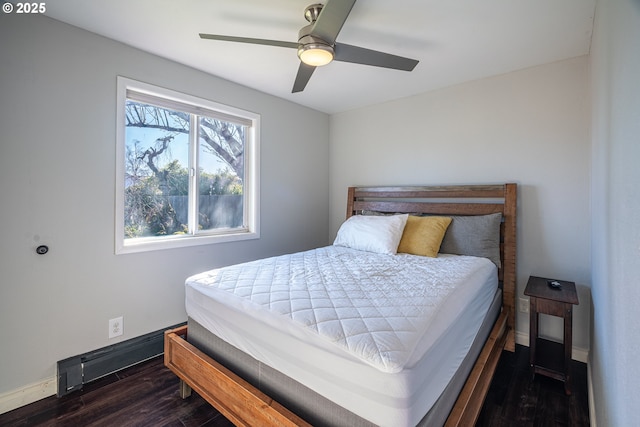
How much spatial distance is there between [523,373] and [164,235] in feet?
10.1

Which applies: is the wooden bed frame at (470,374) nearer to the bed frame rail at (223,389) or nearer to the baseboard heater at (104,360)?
the bed frame rail at (223,389)

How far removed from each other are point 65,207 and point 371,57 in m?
2.28

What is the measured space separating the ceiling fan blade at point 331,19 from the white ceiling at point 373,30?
11.7 inches

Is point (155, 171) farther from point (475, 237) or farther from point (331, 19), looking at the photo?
point (475, 237)

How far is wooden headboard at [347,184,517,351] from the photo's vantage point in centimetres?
238

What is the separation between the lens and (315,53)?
161 cm

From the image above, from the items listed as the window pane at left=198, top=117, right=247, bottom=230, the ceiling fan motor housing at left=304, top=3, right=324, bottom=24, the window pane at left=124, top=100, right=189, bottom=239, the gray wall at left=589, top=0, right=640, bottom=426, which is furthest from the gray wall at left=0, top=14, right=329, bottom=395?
the gray wall at left=589, top=0, right=640, bottom=426

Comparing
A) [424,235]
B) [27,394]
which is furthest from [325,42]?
[27,394]

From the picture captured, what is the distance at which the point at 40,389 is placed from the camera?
5.95 ft

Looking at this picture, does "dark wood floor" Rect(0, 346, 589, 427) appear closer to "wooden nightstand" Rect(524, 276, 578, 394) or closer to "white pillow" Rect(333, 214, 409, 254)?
"wooden nightstand" Rect(524, 276, 578, 394)

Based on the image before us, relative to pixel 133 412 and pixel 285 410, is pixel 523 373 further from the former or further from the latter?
pixel 133 412

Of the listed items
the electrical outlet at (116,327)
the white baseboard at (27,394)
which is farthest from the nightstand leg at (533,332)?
the white baseboard at (27,394)

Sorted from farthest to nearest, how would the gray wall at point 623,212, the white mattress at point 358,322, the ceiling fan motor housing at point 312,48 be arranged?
the ceiling fan motor housing at point 312,48 < the white mattress at point 358,322 < the gray wall at point 623,212

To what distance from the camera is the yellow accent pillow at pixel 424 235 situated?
249cm
